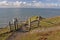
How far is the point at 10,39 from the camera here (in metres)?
24.8

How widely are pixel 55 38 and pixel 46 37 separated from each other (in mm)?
1146

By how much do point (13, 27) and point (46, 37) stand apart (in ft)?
34.4

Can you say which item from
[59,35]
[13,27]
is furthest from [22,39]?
[13,27]

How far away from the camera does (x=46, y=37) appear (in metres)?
24.6

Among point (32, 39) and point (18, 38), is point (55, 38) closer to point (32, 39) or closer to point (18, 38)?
point (32, 39)

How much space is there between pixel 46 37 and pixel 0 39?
5665mm

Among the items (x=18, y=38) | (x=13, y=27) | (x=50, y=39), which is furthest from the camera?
(x=13, y=27)

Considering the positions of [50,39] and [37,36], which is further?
[37,36]

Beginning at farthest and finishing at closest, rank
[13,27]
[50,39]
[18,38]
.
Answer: [13,27] < [18,38] < [50,39]

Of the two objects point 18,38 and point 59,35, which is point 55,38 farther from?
point 18,38

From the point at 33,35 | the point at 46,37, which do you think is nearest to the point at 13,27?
the point at 33,35

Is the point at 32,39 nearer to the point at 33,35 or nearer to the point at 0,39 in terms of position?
the point at 33,35

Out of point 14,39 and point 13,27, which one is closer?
point 14,39

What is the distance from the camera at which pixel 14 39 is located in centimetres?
2484
